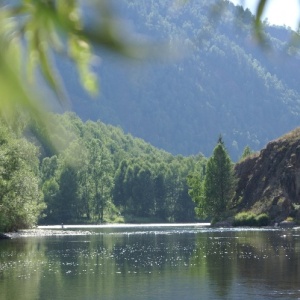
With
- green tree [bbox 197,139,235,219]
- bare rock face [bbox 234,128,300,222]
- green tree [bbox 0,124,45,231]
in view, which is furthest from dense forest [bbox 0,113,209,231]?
bare rock face [bbox 234,128,300,222]

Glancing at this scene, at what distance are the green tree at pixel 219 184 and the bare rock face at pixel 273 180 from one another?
263cm

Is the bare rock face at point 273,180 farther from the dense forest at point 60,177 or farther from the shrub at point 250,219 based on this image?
the dense forest at point 60,177

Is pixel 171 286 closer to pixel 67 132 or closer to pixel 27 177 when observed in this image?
pixel 67 132

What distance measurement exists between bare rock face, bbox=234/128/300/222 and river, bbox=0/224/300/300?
178 feet

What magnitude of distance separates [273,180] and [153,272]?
84.2 metres

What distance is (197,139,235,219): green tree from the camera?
5202 inches

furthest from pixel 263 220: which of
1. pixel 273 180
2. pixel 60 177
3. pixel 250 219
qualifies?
pixel 60 177

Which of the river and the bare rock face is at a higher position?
the bare rock face

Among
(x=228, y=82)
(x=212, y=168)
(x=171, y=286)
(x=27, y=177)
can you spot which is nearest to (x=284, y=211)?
(x=212, y=168)

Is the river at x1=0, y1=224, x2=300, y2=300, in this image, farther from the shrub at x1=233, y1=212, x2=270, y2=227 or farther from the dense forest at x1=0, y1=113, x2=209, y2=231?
the shrub at x1=233, y1=212, x2=270, y2=227

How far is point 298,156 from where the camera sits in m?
120

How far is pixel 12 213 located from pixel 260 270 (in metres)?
45.2

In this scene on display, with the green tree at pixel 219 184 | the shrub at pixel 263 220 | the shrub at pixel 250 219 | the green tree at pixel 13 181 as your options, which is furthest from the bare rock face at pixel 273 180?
the green tree at pixel 13 181

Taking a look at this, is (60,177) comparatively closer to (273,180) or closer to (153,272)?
(273,180)
